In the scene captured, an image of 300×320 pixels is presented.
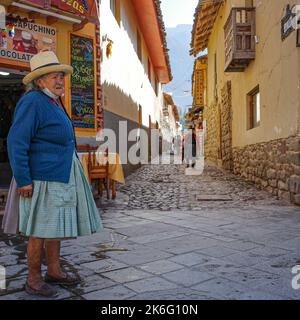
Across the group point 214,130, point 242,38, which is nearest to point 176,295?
point 242,38

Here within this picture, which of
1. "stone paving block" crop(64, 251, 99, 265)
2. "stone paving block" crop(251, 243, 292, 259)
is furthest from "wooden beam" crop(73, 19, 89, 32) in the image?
"stone paving block" crop(251, 243, 292, 259)

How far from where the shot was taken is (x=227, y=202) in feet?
23.5

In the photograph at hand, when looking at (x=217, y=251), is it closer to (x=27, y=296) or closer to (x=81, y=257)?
(x=81, y=257)

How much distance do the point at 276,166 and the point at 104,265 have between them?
529cm

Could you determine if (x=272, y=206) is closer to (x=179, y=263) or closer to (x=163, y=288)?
(x=179, y=263)

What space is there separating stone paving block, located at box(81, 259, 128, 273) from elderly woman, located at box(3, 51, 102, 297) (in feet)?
1.91

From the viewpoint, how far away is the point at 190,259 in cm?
352

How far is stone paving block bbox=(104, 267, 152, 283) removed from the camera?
2984 mm

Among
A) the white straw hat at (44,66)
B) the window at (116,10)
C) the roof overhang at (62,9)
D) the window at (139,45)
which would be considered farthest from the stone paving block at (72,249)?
the window at (139,45)

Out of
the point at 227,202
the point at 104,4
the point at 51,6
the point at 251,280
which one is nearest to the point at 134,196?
the point at 227,202

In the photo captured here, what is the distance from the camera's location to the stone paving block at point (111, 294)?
261cm

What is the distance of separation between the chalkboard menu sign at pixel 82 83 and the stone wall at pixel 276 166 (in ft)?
12.6

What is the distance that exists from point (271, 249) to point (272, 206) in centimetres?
290

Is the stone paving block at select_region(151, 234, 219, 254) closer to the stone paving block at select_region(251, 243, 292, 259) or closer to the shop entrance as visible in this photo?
the stone paving block at select_region(251, 243, 292, 259)
